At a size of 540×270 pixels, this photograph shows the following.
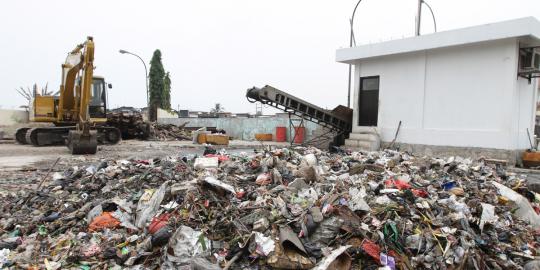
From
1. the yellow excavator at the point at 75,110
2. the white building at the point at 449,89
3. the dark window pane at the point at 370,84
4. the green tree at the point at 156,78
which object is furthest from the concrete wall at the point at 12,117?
the dark window pane at the point at 370,84

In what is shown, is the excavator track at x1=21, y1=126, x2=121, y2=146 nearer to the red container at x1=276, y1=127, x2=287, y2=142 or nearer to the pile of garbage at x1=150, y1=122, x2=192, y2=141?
the pile of garbage at x1=150, y1=122, x2=192, y2=141

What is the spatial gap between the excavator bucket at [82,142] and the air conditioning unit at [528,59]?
12.6 m

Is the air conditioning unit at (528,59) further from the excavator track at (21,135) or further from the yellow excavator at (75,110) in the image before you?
the excavator track at (21,135)

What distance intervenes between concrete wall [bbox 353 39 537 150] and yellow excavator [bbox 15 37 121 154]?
32.3ft

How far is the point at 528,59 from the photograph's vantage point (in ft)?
34.0

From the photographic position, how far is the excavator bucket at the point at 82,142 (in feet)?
36.9

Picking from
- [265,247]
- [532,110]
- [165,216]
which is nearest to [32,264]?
[165,216]

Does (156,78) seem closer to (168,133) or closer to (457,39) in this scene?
(168,133)

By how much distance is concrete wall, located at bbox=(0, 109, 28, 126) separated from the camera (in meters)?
27.0

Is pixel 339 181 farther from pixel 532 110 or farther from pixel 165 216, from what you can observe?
pixel 532 110

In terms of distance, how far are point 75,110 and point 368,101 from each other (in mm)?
10730

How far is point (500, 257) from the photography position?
12.8 ft

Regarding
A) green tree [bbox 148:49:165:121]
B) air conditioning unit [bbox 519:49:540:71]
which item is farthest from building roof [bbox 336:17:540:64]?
green tree [bbox 148:49:165:121]

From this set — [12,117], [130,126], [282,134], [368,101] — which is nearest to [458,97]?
[368,101]
